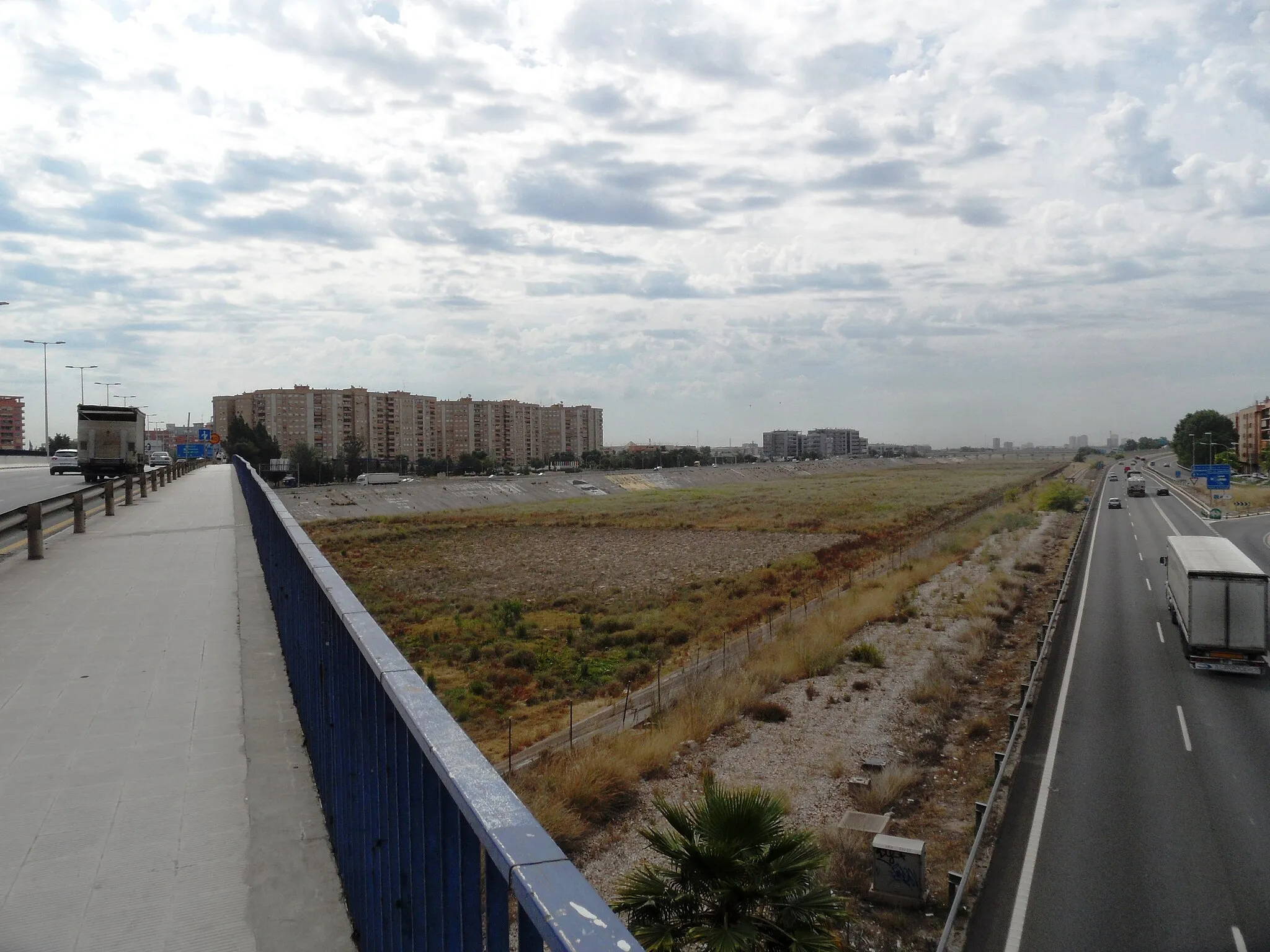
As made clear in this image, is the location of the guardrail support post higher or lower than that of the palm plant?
higher

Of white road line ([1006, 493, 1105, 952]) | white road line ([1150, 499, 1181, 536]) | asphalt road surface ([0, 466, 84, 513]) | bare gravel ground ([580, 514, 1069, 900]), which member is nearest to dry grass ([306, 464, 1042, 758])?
bare gravel ground ([580, 514, 1069, 900])

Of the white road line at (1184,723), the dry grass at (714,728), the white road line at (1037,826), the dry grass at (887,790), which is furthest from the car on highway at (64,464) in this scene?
the white road line at (1184,723)

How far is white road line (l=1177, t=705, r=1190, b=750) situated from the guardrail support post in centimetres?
1893

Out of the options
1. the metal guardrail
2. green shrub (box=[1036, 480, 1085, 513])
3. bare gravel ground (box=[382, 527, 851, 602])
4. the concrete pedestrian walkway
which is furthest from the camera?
green shrub (box=[1036, 480, 1085, 513])

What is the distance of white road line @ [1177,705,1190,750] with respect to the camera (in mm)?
15852

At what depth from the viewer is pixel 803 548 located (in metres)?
49.6

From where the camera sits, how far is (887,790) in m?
13.1

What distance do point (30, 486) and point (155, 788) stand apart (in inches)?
986

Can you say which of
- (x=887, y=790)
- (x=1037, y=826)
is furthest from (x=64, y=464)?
(x=1037, y=826)

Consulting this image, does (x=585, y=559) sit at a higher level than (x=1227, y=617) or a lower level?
lower

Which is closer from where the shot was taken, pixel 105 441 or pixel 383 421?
pixel 105 441

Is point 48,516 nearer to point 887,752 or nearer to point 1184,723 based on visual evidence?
point 887,752

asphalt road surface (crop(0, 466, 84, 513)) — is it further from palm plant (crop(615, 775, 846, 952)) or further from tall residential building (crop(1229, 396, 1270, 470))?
tall residential building (crop(1229, 396, 1270, 470))

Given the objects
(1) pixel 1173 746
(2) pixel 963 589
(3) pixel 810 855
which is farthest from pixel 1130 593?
(3) pixel 810 855
